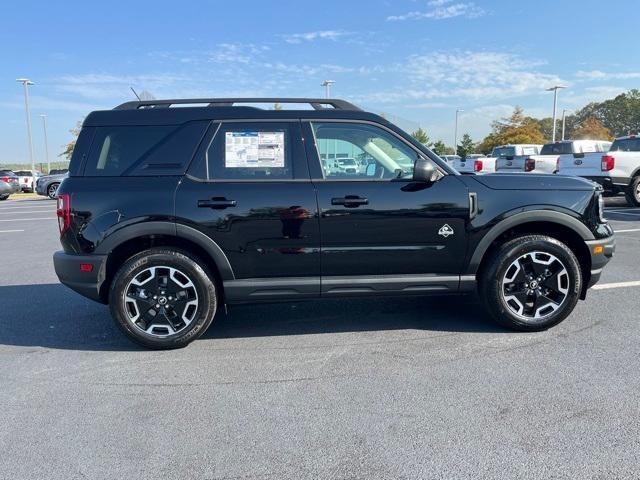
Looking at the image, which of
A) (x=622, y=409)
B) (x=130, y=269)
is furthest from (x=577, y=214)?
(x=130, y=269)

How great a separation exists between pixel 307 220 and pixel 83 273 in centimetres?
182

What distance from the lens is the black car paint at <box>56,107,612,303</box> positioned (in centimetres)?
386

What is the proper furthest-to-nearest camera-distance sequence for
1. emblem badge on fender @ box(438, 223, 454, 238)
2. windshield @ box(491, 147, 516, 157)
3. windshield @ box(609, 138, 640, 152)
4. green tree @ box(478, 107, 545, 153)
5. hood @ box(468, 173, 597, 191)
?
green tree @ box(478, 107, 545, 153) → windshield @ box(491, 147, 516, 157) → windshield @ box(609, 138, 640, 152) → hood @ box(468, 173, 597, 191) → emblem badge on fender @ box(438, 223, 454, 238)

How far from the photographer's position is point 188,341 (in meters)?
4.02

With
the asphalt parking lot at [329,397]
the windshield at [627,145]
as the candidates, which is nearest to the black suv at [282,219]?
the asphalt parking lot at [329,397]

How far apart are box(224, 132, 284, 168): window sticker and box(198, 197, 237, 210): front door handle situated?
0.99ft

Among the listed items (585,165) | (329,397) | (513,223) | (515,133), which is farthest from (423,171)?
(515,133)

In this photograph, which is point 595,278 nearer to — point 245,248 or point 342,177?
point 342,177

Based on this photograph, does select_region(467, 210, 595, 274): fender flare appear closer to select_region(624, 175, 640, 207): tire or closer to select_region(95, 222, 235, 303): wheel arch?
select_region(95, 222, 235, 303): wheel arch

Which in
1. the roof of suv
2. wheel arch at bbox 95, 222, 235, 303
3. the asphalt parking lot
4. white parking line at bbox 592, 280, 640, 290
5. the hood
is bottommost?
the asphalt parking lot

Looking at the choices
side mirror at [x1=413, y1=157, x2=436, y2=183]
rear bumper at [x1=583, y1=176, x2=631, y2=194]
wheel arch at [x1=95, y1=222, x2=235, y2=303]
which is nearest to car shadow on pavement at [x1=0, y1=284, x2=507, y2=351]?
wheel arch at [x1=95, y1=222, x2=235, y2=303]

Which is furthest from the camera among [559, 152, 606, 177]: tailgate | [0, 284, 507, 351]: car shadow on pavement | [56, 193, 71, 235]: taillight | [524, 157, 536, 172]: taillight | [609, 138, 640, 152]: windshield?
[524, 157, 536, 172]: taillight

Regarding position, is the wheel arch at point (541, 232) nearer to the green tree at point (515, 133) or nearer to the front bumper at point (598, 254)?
the front bumper at point (598, 254)

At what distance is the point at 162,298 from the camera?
13.0 feet
